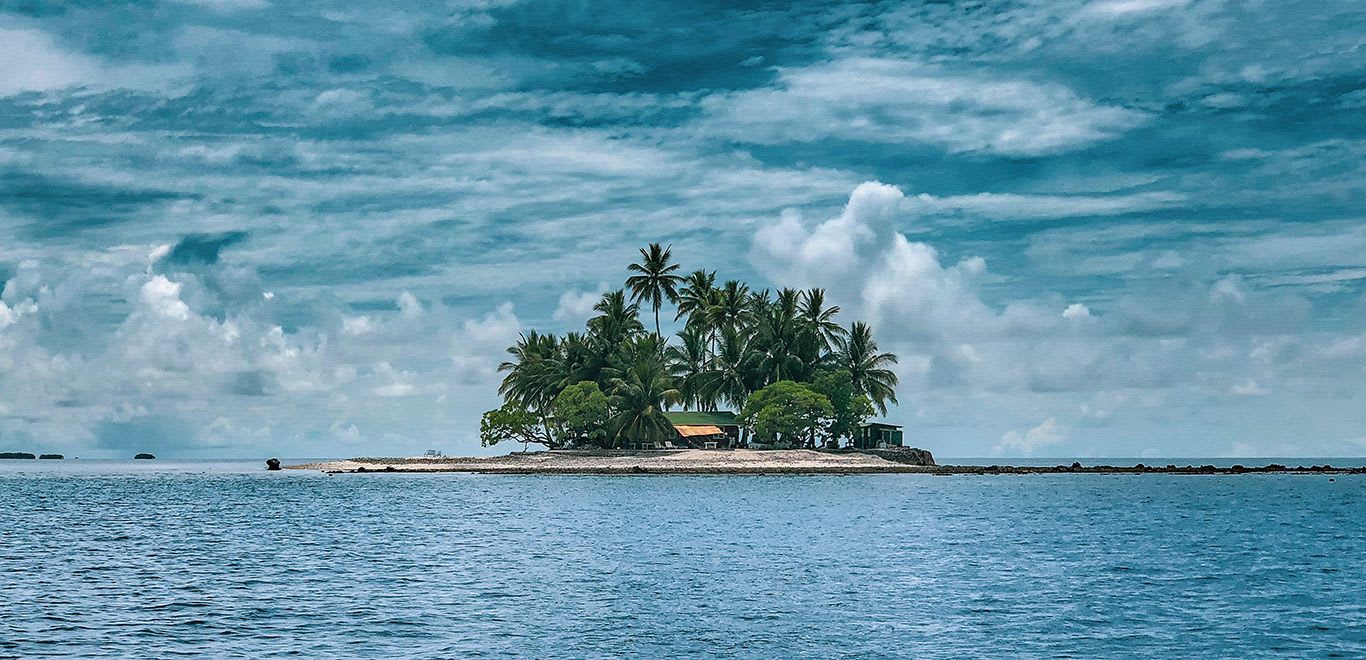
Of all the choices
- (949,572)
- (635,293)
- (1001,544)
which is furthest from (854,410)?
(949,572)

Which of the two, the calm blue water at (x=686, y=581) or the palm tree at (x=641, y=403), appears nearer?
the calm blue water at (x=686, y=581)

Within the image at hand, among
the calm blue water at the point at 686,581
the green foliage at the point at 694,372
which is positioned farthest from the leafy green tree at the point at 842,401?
the calm blue water at the point at 686,581

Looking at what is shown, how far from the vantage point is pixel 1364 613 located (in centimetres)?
3091

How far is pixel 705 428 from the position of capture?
133125 millimetres

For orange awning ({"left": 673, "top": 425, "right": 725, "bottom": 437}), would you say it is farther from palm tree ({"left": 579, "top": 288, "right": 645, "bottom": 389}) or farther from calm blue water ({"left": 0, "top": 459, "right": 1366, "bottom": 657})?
calm blue water ({"left": 0, "top": 459, "right": 1366, "bottom": 657})

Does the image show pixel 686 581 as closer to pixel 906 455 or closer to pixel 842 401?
pixel 842 401

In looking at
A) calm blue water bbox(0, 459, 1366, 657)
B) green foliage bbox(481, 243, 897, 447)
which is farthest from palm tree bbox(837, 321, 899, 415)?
calm blue water bbox(0, 459, 1366, 657)

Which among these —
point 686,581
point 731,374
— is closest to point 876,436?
point 731,374

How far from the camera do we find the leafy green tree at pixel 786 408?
118 metres

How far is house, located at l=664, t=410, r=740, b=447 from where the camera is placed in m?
131

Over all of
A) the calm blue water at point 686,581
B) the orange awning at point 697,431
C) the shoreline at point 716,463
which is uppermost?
the orange awning at point 697,431

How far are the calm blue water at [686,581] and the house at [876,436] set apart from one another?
5813cm

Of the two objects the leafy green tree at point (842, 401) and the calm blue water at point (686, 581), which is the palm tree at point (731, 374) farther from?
the calm blue water at point (686, 581)

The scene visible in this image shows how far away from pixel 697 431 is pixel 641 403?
485 inches
